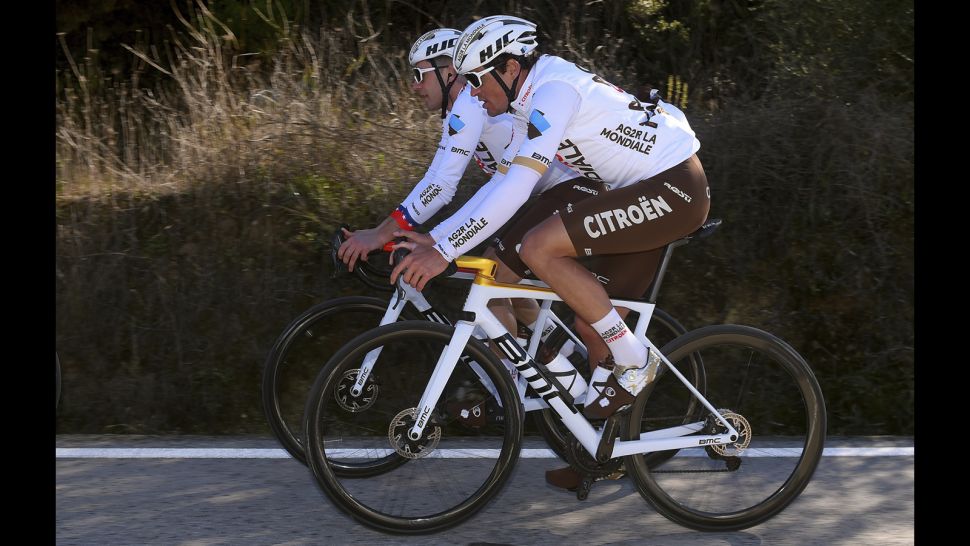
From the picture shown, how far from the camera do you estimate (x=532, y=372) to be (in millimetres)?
4305

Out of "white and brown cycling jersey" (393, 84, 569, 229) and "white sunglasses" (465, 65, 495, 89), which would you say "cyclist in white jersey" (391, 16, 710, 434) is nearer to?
"white sunglasses" (465, 65, 495, 89)

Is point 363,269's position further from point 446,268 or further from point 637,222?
point 637,222

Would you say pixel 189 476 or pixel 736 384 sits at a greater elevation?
pixel 736 384

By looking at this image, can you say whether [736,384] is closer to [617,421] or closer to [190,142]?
[617,421]

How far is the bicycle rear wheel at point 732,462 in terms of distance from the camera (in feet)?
14.0

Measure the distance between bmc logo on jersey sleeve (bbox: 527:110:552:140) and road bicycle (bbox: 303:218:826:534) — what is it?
54 centimetres

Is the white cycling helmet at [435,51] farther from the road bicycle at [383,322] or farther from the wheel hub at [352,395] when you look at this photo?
the wheel hub at [352,395]

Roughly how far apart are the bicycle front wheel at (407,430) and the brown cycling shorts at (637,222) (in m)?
0.58

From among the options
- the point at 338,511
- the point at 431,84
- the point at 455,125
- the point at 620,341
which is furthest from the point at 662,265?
the point at 338,511

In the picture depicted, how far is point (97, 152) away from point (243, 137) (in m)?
1.25

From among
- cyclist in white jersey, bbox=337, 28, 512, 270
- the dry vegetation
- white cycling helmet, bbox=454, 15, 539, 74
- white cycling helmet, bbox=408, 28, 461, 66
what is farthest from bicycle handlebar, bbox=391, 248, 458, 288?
the dry vegetation

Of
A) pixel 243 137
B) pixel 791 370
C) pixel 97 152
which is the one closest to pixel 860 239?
pixel 791 370

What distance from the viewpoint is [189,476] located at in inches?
191

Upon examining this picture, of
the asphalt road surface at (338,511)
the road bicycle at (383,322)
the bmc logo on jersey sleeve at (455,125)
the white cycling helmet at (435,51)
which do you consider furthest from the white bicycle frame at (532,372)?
the white cycling helmet at (435,51)
